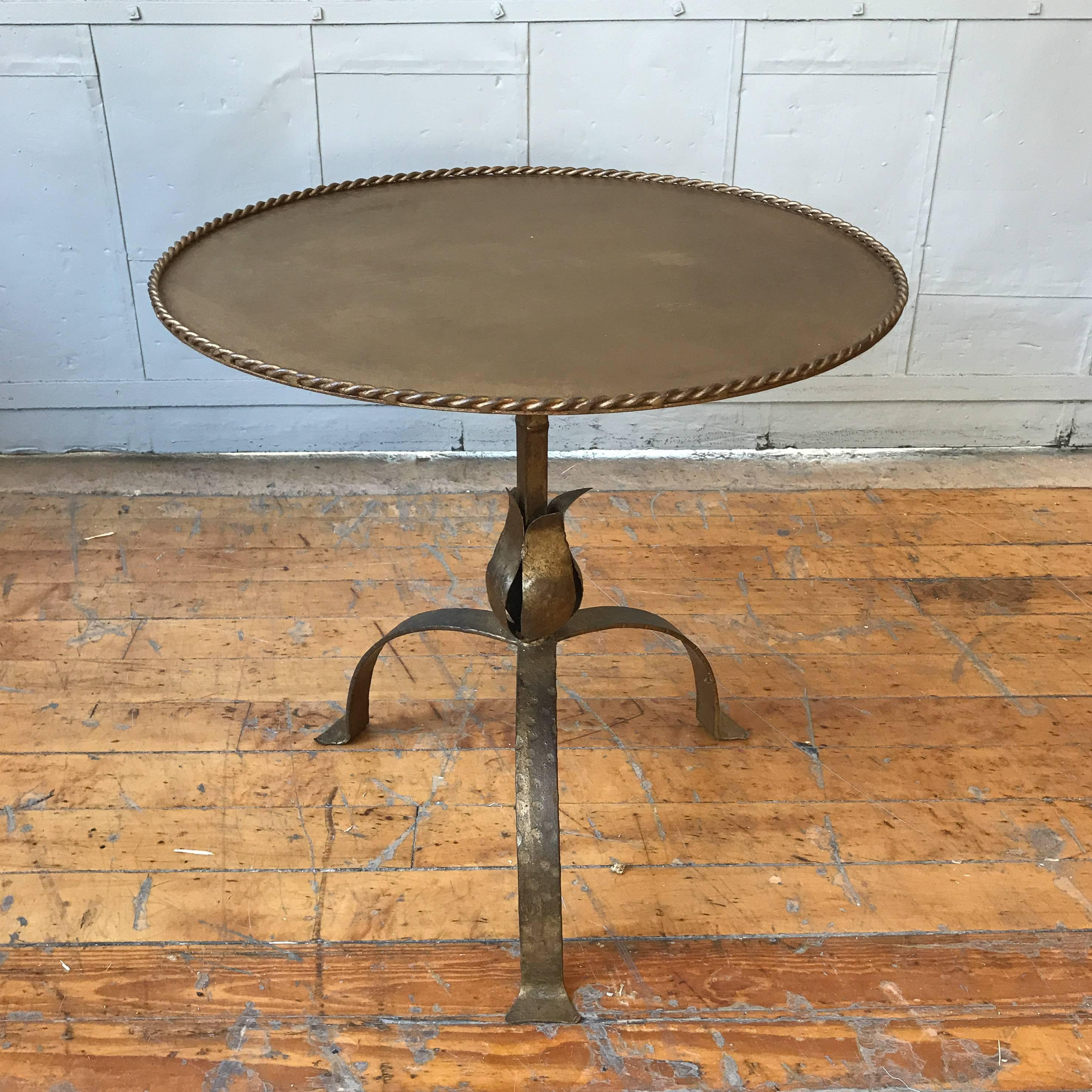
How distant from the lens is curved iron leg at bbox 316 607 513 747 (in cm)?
171

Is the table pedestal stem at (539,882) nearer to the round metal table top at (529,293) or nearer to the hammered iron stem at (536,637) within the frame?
the hammered iron stem at (536,637)

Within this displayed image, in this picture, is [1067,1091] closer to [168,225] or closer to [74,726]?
[74,726]

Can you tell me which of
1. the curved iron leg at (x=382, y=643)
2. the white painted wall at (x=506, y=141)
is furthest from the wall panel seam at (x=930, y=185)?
the curved iron leg at (x=382, y=643)

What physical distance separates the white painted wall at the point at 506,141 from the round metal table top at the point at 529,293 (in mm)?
694

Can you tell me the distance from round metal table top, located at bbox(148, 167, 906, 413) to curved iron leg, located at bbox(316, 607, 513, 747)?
526mm

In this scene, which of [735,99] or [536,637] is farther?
[735,99]

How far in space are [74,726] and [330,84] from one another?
1476 millimetres

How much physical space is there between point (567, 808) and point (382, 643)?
0.40 metres

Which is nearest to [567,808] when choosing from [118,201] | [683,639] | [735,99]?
[683,639]

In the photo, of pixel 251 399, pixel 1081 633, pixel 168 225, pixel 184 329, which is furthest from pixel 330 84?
pixel 1081 633

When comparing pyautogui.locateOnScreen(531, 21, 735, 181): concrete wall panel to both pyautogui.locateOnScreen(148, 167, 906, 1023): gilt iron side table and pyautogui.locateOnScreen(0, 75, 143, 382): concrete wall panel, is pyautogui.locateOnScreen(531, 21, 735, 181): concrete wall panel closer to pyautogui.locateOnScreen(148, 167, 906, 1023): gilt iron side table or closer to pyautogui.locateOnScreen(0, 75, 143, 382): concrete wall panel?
pyautogui.locateOnScreen(148, 167, 906, 1023): gilt iron side table

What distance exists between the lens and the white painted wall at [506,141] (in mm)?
2400

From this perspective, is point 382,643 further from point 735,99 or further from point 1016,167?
point 1016,167

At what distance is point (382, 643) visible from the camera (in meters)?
1.80
